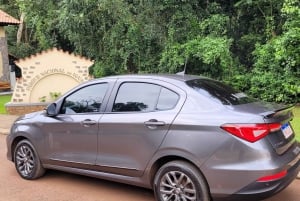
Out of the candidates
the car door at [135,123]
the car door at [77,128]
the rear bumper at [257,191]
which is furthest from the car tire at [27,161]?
the rear bumper at [257,191]

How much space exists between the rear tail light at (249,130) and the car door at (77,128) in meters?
1.88

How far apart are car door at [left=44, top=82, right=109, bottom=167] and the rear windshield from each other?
1.27 meters

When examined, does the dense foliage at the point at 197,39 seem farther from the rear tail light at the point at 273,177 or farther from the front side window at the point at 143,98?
the rear tail light at the point at 273,177

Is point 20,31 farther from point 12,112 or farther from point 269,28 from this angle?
point 269,28

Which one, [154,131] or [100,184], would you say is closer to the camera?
[154,131]

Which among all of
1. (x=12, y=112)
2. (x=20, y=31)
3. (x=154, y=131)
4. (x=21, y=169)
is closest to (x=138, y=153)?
(x=154, y=131)

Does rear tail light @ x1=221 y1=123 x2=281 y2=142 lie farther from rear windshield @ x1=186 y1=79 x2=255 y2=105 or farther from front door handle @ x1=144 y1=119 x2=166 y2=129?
front door handle @ x1=144 y1=119 x2=166 y2=129

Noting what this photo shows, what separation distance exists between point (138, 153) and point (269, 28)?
11139mm

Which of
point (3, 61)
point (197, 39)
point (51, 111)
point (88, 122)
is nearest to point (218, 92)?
point (88, 122)

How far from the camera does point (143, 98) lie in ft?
17.3

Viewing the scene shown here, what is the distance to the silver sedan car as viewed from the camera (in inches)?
173

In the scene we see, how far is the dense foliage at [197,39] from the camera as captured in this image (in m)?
13.2

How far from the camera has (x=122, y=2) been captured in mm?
15727

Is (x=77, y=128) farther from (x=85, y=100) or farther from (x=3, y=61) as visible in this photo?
(x=3, y=61)
